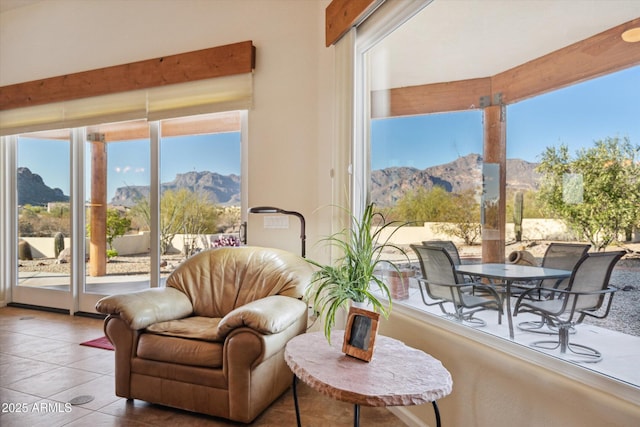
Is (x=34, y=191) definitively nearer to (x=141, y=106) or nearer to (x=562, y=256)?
(x=141, y=106)

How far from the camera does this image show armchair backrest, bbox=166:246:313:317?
106 inches

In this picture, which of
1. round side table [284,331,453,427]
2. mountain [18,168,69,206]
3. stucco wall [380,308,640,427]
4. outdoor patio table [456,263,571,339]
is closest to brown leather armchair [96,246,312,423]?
round side table [284,331,453,427]

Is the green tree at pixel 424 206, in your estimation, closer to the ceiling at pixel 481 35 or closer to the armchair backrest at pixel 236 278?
the ceiling at pixel 481 35

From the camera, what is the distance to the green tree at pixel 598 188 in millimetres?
1298

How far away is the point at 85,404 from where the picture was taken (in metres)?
2.38

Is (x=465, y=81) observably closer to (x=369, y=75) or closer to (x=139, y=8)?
(x=369, y=75)

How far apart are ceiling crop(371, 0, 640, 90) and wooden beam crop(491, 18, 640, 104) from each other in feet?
0.10

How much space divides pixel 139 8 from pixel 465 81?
141 inches

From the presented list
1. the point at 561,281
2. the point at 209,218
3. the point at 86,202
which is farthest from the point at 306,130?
the point at 86,202

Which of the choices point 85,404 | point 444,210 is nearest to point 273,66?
point 444,210

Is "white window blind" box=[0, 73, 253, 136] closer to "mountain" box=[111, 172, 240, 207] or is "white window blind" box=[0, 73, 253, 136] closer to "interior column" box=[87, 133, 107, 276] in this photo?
"interior column" box=[87, 133, 107, 276]

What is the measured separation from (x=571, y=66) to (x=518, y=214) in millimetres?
658

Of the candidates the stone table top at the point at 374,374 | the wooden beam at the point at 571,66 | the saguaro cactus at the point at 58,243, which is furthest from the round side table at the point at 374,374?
the saguaro cactus at the point at 58,243

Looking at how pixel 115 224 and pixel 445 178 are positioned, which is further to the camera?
pixel 115 224
